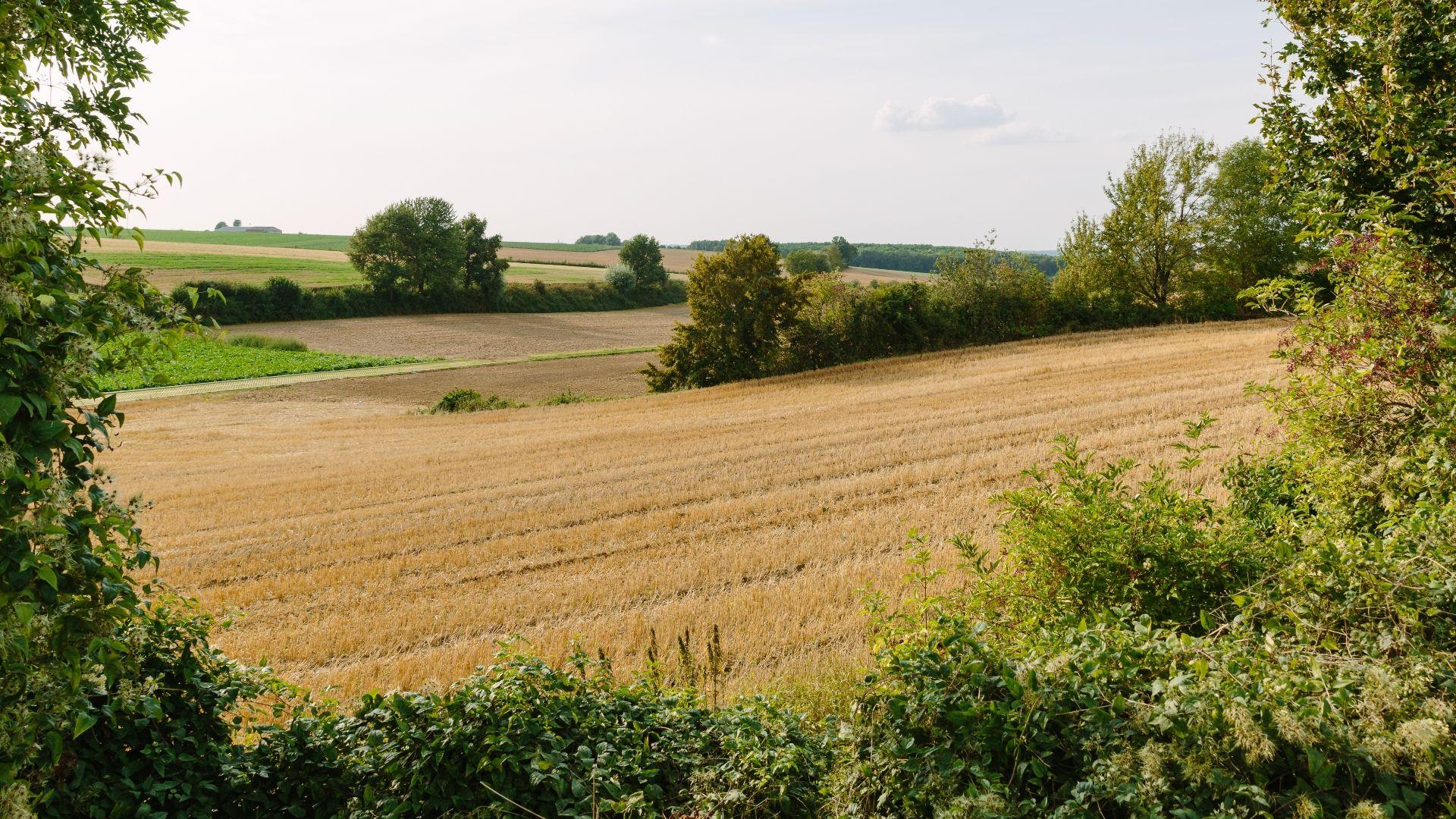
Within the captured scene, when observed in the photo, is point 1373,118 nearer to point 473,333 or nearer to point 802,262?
point 473,333

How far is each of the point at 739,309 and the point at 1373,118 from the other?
31020 mm

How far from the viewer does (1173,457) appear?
582 inches

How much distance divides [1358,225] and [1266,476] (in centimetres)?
213

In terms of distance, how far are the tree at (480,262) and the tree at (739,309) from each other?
3715 cm

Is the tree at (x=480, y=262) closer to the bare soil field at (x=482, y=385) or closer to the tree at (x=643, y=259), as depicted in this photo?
the tree at (x=643, y=259)

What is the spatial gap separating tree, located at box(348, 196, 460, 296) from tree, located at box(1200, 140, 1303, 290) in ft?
168

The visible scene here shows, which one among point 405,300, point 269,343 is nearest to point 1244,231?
point 269,343

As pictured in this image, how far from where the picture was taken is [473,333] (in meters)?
60.4

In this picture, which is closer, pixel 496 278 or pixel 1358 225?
pixel 1358 225

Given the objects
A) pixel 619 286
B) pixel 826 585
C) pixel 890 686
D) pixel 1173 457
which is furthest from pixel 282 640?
pixel 619 286

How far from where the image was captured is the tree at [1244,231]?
41719mm

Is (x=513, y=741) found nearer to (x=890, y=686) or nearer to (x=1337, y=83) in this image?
(x=890, y=686)

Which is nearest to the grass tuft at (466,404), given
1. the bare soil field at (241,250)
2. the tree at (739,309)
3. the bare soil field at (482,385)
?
the bare soil field at (482,385)

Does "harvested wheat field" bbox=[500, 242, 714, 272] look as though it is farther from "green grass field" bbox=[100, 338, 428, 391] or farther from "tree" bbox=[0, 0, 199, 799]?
"tree" bbox=[0, 0, 199, 799]
